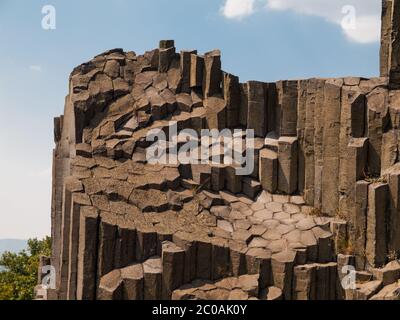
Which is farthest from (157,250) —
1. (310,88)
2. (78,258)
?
(310,88)

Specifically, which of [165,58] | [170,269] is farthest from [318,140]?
[165,58]

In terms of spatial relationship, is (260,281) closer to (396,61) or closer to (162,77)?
(396,61)

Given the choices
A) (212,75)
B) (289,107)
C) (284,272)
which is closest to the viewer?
(284,272)

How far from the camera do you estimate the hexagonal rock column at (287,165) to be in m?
16.8

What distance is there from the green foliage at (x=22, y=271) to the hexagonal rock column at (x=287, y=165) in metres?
14.0

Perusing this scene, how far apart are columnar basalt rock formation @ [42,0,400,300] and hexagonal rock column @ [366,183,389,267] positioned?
26 mm

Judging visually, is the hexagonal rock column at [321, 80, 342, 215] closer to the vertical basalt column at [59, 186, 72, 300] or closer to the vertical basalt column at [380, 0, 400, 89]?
the vertical basalt column at [380, 0, 400, 89]

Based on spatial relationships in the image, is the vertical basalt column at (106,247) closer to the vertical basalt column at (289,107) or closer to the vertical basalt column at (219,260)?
the vertical basalt column at (219,260)

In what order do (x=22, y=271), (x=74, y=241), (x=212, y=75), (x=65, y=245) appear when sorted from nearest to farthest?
1. (x=74, y=241)
2. (x=65, y=245)
3. (x=212, y=75)
4. (x=22, y=271)

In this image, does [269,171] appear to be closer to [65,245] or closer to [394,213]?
[394,213]

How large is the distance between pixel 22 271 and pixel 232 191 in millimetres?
17258

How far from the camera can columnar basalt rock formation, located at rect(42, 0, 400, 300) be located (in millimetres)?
14477

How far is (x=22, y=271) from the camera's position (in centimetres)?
3050

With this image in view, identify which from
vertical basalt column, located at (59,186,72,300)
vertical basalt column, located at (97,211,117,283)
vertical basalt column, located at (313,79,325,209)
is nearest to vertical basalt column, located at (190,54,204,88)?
vertical basalt column, located at (313,79,325,209)
